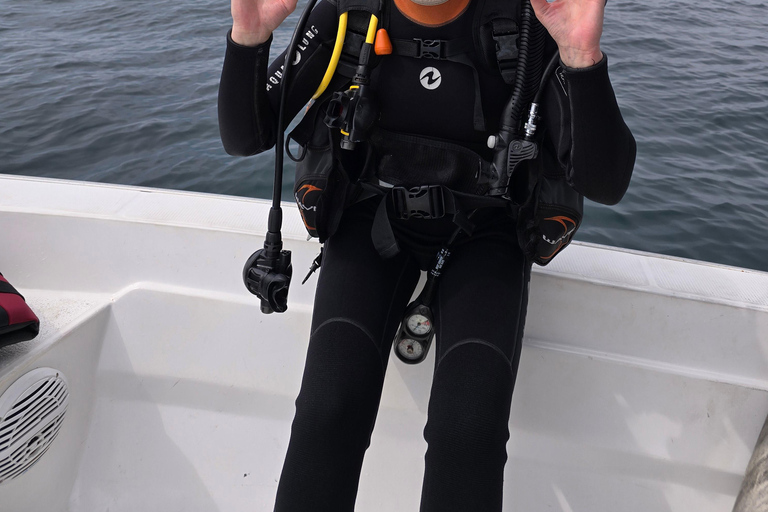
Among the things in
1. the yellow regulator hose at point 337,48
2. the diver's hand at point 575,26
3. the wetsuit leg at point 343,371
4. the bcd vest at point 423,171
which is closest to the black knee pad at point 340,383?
the wetsuit leg at point 343,371

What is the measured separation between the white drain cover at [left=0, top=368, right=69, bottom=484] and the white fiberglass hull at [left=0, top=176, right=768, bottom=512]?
1.8 inches

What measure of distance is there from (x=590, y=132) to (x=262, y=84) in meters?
0.69

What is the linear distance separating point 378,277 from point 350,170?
260mm

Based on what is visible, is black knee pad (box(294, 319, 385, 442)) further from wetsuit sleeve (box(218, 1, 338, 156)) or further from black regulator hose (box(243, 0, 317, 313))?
wetsuit sleeve (box(218, 1, 338, 156))

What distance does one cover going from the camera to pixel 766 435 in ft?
4.74

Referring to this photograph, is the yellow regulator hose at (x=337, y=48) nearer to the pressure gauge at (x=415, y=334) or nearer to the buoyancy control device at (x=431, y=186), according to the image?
the buoyancy control device at (x=431, y=186)

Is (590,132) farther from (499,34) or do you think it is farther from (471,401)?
(471,401)

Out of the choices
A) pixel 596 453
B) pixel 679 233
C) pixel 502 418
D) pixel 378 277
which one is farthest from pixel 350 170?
pixel 679 233

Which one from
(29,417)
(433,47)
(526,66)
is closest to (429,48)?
(433,47)

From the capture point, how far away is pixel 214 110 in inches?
162

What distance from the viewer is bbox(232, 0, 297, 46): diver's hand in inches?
47.6

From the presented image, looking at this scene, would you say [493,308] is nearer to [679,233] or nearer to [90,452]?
[90,452]

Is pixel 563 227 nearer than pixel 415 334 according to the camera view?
Yes

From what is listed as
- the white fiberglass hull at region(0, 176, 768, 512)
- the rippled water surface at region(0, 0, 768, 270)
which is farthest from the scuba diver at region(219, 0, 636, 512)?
the rippled water surface at region(0, 0, 768, 270)
